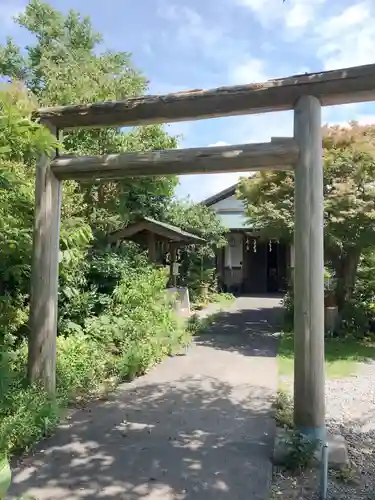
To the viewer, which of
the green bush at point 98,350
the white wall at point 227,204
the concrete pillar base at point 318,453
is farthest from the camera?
the white wall at point 227,204

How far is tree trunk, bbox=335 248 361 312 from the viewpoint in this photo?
1150 cm

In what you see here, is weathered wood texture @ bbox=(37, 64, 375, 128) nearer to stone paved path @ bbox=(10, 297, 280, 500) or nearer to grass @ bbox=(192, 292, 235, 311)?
stone paved path @ bbox=(10, 297, 280, 500)

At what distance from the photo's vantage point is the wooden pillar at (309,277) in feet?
14.6

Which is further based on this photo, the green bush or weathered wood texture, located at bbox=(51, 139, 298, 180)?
weathered wood texture, located at bbox=(51, 139, 298, 180)

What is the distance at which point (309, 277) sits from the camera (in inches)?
177

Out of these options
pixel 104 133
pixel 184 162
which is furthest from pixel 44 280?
pixel 104 133

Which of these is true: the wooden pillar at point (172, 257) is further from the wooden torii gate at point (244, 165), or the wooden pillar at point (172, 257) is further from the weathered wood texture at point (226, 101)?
the weathered wood texture at point (226, 101)

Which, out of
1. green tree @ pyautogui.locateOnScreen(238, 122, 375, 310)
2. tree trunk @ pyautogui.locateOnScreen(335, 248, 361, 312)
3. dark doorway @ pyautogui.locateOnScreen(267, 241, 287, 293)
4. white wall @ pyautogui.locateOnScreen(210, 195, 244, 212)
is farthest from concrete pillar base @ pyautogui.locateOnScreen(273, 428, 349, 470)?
white wall @ pyautogui.locateOnScreen(210, 195, 244, 212)

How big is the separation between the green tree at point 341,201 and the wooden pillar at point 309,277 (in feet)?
18.5

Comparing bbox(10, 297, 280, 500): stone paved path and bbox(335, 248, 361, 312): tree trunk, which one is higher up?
bbox(335, 248, 361, 312): tree trunk

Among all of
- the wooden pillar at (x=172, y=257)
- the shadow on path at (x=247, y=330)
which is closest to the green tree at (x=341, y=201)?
the shadow on path at (x=247, y=330)

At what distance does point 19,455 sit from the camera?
4.31 meters

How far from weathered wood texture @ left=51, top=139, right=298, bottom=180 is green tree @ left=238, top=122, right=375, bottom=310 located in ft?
18.4

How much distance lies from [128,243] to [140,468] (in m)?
9.47
